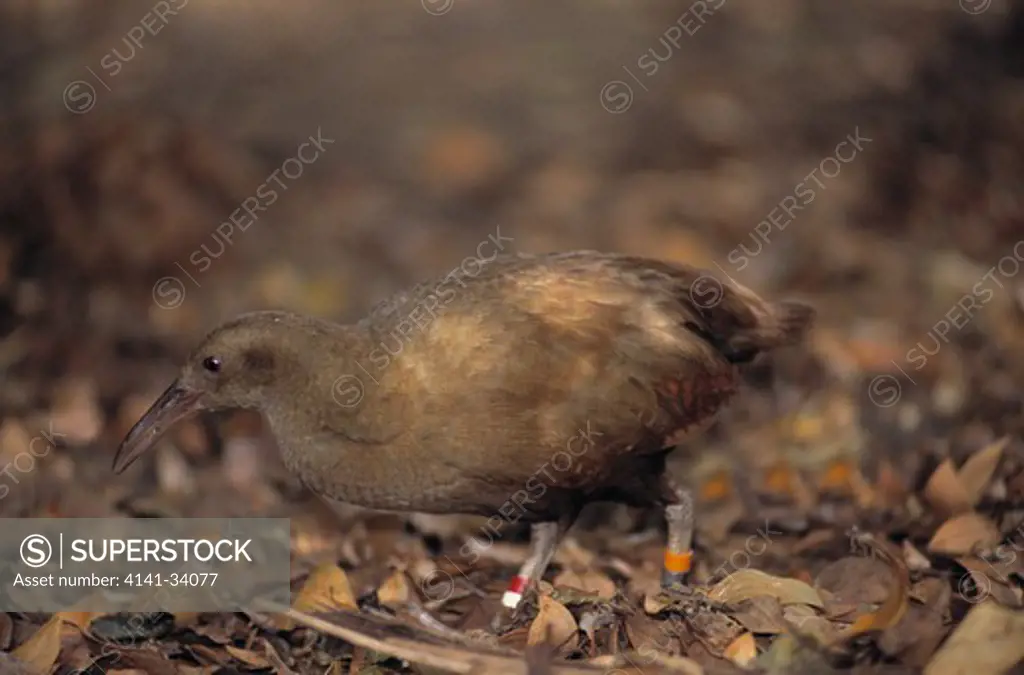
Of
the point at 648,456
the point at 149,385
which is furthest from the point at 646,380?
the point at 149,385

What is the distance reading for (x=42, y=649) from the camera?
1.44m

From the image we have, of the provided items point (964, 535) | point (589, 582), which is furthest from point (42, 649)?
point (964, 535)

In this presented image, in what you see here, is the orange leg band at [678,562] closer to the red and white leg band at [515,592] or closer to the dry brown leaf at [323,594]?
the red and white leg band at [515,592]

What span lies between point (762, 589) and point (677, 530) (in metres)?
0.13

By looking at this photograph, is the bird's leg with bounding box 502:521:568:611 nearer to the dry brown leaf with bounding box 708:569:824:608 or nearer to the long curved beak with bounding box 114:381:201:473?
the dry brown leaf with bounding box 708:569:824:608

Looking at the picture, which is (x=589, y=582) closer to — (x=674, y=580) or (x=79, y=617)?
(x=674, y=580)

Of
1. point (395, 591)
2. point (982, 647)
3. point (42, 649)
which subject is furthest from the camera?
point (395, 591)

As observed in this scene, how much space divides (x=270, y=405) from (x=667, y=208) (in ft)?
1.95

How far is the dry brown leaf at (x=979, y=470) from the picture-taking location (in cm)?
161

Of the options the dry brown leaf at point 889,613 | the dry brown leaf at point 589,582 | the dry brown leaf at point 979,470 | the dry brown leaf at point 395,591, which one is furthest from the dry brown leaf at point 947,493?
the dry brown leaf at point 395,591

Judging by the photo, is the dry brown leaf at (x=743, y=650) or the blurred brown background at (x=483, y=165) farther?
the blurred brown background at (x=483, y=165)

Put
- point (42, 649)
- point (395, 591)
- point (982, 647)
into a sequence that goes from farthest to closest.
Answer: point (395, 591)
point (42, 649)
point (982, 647)

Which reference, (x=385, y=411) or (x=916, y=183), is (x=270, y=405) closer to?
(x=385, y=411)

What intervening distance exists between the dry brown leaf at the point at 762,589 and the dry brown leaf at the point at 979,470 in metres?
0.28
